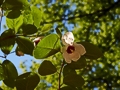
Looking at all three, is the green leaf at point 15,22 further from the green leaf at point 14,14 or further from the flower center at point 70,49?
the flower center at point 70,49

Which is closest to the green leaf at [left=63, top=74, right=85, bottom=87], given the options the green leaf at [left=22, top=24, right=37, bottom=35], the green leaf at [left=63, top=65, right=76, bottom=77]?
the green leaf at [left=63, top=65, right=76, bottom=77]

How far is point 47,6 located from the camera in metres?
6.88

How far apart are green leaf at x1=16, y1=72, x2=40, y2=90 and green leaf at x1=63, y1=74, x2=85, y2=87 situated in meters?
0.11

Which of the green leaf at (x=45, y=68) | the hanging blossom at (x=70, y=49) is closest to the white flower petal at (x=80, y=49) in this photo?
the hanging blossom at (x=70, y=49)

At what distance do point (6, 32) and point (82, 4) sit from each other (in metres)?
5.81

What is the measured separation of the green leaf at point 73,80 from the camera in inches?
39.4

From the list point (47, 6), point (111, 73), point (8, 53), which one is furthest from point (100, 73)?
point (8, 53)

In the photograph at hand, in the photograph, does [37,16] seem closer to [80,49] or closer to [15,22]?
[15,22]

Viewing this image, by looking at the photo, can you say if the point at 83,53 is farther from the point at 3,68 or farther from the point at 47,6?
the point at 47,6

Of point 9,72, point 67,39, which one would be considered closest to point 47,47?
point 67,39

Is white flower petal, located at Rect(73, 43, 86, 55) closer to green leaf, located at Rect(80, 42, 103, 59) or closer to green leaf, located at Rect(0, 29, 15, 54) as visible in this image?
green leaf, located at Rect(80, 42, 103, 59)

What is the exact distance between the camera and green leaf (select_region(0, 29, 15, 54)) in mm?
1040

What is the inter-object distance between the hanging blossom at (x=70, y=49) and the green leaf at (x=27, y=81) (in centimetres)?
13

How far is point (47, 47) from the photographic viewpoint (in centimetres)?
94
